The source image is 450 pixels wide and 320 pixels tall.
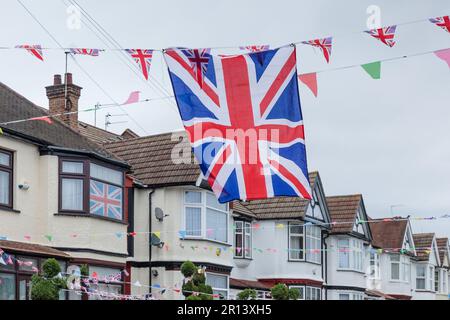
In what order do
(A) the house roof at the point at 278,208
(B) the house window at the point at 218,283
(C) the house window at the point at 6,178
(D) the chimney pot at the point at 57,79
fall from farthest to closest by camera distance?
(A) the house roof at the point at 278,208 < (B) the house window at the point at 218,283 < (D) the chimney pot at the point at 57,79 < (C) the house window at the point at 6,178

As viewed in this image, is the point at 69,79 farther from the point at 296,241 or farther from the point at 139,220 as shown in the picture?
the point at 296,241

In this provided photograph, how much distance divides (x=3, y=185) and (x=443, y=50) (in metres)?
12.5

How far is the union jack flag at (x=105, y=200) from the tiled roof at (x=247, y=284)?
7524mm

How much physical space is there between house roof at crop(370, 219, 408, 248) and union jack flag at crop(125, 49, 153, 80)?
3631 cm

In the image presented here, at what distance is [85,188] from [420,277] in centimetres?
3541

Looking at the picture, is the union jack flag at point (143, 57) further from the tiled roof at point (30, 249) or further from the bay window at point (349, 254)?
the bay window at point (349, 254)

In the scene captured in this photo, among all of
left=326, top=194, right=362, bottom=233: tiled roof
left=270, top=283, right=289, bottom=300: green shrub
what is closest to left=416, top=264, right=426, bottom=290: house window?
left=326, top=194, right=362, bottom=233: tiled roof

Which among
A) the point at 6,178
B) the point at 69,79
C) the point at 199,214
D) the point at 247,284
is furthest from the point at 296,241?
the point at 6,178

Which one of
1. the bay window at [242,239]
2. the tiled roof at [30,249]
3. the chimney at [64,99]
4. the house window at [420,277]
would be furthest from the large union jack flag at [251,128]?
the house window at [420,277]

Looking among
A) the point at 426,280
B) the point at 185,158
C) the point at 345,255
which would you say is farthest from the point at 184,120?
the point at 426,280

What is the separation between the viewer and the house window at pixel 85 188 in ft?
75.4

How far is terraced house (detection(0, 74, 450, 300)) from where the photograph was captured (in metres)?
21.8

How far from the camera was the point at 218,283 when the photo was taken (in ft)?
94.9

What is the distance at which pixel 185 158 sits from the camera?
2844cm
